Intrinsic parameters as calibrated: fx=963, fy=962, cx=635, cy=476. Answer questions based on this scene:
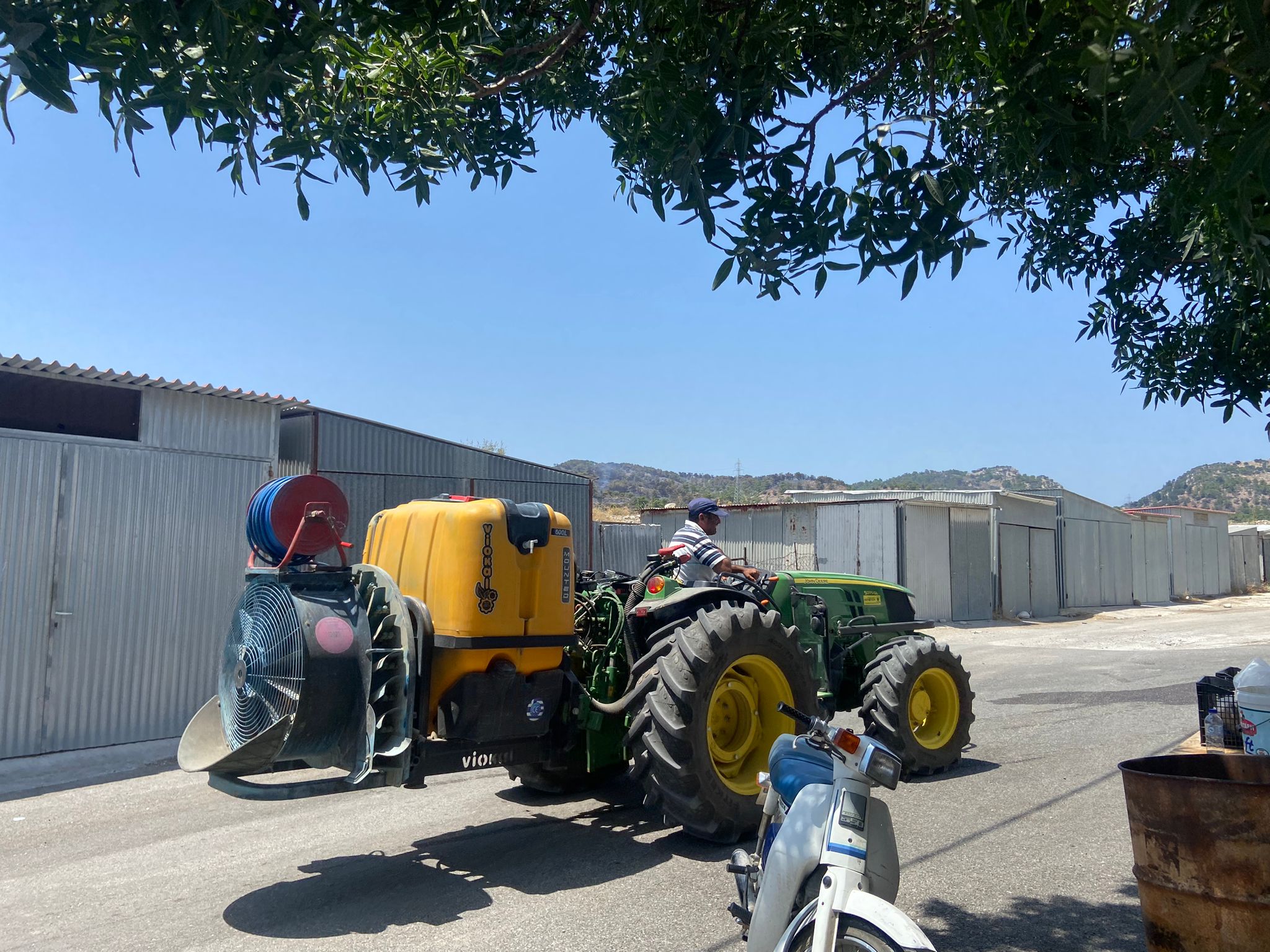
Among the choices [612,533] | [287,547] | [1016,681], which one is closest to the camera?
[287,547]

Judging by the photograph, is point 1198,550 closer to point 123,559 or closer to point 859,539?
point 859,539

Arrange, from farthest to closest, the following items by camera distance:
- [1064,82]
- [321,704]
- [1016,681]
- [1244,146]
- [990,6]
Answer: [1016,681], [321,704], [1064,82], [990,6], [1244,146]

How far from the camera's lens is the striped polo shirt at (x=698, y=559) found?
6801 millimetres

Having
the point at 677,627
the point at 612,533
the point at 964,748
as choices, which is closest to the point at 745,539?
the point at 612,533

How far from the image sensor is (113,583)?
29.5 ft

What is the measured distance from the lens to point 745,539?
24.1m

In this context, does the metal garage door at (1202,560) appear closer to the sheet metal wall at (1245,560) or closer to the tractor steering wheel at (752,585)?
the sheet metal wall at (1245,560)

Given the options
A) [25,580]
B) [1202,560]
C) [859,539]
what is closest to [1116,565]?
[1202,560]

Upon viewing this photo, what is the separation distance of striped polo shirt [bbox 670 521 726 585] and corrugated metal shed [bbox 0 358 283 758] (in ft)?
17.4

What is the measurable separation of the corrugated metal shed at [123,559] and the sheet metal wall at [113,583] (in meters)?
0.01

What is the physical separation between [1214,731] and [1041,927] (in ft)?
6.42

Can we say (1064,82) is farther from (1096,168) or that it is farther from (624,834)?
(624,834)

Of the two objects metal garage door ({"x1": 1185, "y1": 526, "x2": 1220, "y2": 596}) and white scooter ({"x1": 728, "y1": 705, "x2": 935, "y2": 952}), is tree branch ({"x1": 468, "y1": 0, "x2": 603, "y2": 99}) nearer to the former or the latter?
white scooter ({"x1": 728, "y1": 705, "x2": 935, "y2": 952})

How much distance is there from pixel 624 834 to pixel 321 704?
7.16 ft
